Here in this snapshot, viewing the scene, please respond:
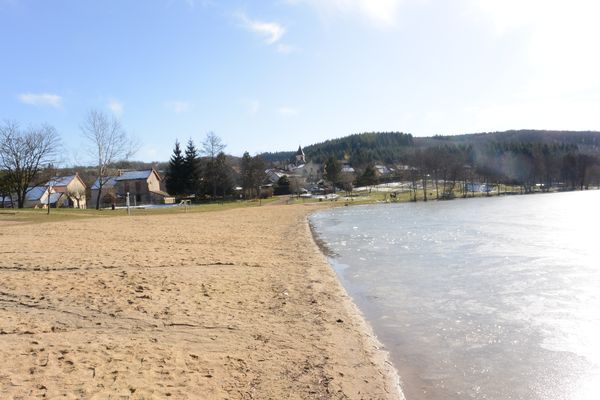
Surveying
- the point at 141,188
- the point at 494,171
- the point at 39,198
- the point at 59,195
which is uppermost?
the point at 494,171

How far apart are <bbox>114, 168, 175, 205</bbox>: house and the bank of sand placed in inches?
2712

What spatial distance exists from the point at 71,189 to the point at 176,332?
7914cm

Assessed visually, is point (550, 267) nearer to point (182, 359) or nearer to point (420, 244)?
point (420, 244)

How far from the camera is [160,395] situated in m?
5.35

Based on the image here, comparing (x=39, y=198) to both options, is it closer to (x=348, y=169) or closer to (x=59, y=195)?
(x=59, y=195)

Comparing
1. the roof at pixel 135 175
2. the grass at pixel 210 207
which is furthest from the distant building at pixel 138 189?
the grass at pixel 210 207

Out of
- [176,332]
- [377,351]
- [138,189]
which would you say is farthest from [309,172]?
[176,332]

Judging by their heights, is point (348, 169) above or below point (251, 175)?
above

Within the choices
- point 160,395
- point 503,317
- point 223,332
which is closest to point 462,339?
point 503,317

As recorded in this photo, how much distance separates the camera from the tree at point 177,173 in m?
83.6

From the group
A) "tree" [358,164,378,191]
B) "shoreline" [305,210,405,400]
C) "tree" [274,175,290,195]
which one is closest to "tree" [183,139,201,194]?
"tree" [274,175,290,195]

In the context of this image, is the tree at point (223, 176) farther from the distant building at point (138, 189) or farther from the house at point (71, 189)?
the house at point (71, 189)

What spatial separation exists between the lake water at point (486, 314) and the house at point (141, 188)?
6758 centimetres

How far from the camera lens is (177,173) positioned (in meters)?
84.0
